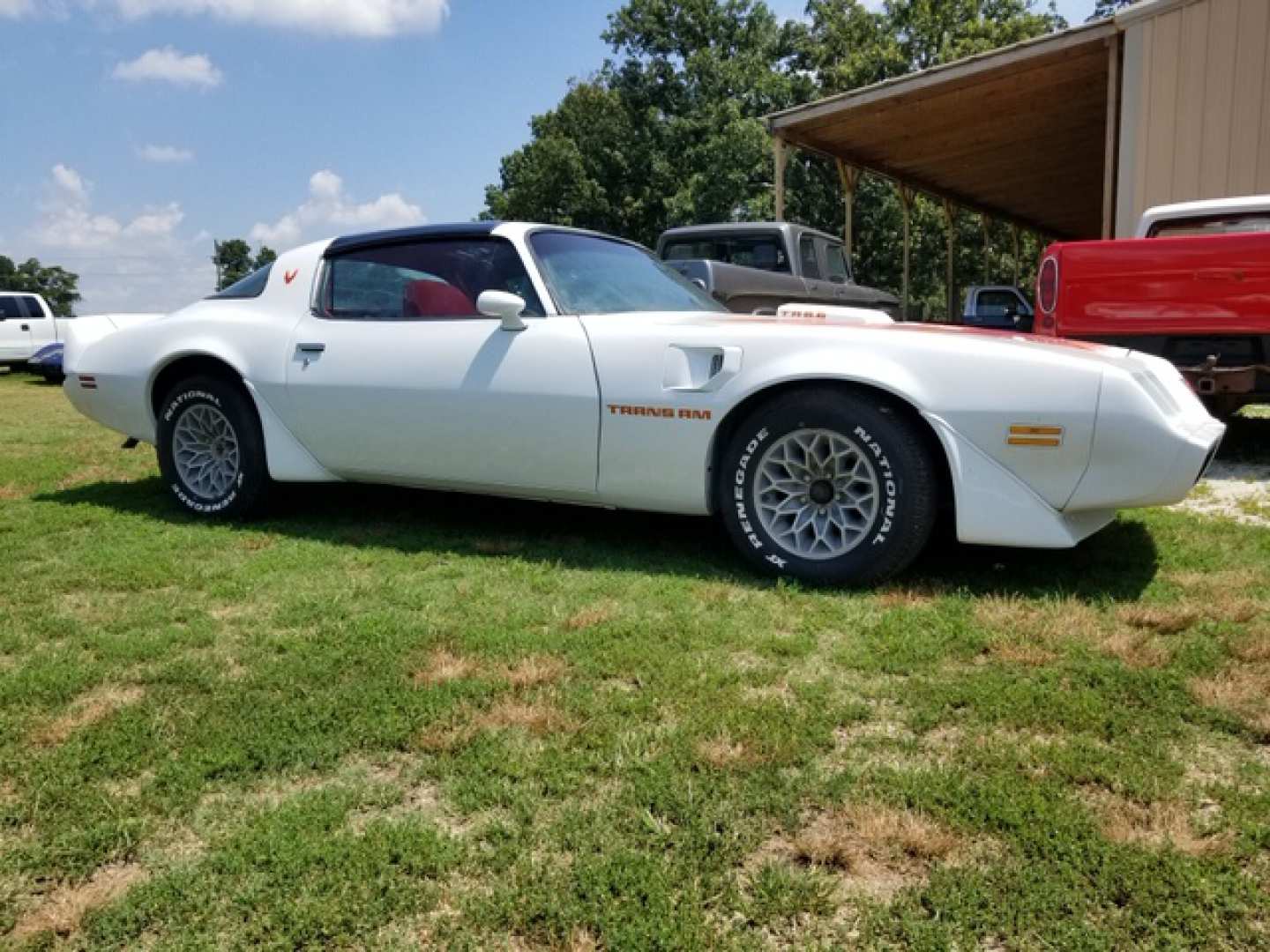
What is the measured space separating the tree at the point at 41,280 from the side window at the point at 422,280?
298 ft

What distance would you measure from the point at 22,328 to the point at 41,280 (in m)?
76.6

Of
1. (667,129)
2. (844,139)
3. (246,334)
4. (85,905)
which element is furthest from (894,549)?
(667,129)

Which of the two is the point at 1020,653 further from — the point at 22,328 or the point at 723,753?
the point at 22,328

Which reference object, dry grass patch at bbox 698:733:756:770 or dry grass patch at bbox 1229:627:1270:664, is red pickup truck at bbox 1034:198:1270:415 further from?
dry grass patch at bbox 698:733:756:770

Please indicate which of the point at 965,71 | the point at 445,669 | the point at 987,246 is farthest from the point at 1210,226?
the point at 987,246

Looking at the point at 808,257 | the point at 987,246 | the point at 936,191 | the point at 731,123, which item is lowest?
the point at 808,257

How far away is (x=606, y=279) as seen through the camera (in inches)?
173

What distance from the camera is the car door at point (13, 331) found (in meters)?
20.3

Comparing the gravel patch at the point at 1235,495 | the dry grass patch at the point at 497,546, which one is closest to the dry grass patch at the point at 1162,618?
the gravel patch at the point at 1235,495

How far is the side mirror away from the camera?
3898 mm

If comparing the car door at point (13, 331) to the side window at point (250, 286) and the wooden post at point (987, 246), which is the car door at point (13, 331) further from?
the wooden post at point (987, 246)

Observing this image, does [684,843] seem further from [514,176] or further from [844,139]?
[514,176]

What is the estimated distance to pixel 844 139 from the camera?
53.7 feet

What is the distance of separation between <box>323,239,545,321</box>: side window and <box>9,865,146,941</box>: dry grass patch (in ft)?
8.93
